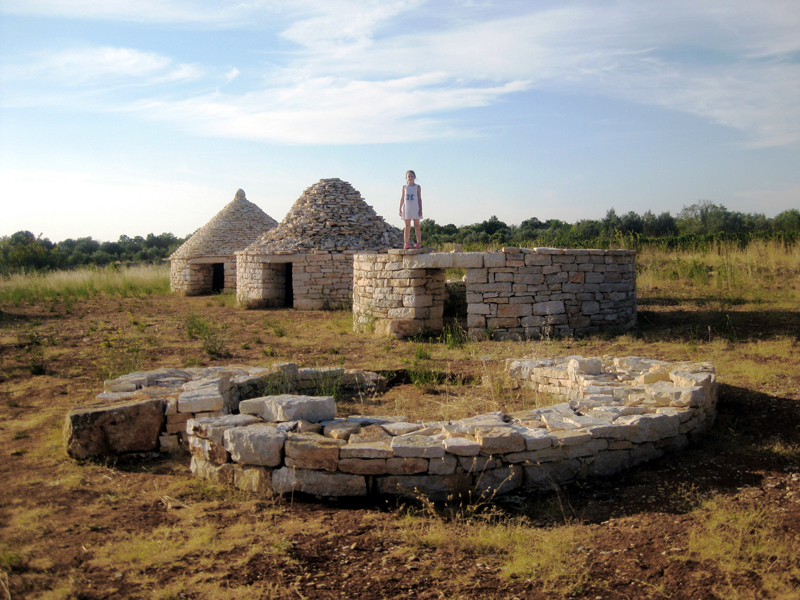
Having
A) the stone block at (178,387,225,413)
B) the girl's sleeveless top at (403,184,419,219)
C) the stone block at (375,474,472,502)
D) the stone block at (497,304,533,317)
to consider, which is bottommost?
the stone block at (375,474,472,502)

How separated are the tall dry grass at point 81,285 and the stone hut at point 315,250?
247 inches

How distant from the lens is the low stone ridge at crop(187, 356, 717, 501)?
3869 mm

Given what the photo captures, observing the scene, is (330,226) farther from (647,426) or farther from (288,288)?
(647,426)

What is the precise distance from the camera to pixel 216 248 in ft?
66.2

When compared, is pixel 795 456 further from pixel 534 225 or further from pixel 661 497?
pixel 534 225

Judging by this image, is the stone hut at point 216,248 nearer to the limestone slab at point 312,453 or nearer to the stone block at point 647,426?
the limestone slab at point 312,453

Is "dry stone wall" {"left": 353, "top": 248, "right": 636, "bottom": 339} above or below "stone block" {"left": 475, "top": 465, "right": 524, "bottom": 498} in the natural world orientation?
above

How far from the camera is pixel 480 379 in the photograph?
7.25 meters

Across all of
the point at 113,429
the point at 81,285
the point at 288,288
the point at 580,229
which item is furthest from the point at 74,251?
the point at 113,429

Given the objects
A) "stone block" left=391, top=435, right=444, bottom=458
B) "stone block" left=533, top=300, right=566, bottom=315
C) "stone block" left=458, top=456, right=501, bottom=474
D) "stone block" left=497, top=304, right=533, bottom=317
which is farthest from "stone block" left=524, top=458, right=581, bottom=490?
"stone block" left=533, top=300, right=566, bottom=315

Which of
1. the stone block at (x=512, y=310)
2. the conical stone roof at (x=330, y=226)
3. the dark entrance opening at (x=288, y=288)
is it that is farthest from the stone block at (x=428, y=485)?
the dark entrance opening at (x=288, y=288)

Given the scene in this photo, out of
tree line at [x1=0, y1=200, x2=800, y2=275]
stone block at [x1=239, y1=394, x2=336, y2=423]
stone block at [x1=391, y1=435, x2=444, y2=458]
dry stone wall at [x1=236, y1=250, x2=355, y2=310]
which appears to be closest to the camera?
stone block at [x1=391, y1=435, x2=444, y2=458]

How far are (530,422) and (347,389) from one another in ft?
10.2

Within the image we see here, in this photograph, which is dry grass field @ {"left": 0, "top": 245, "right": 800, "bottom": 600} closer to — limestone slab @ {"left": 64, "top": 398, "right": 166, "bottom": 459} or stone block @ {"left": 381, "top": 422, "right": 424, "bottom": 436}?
limestone slab @ {"left": 64, "top": 398, "right": 166, "bottom": 459}
